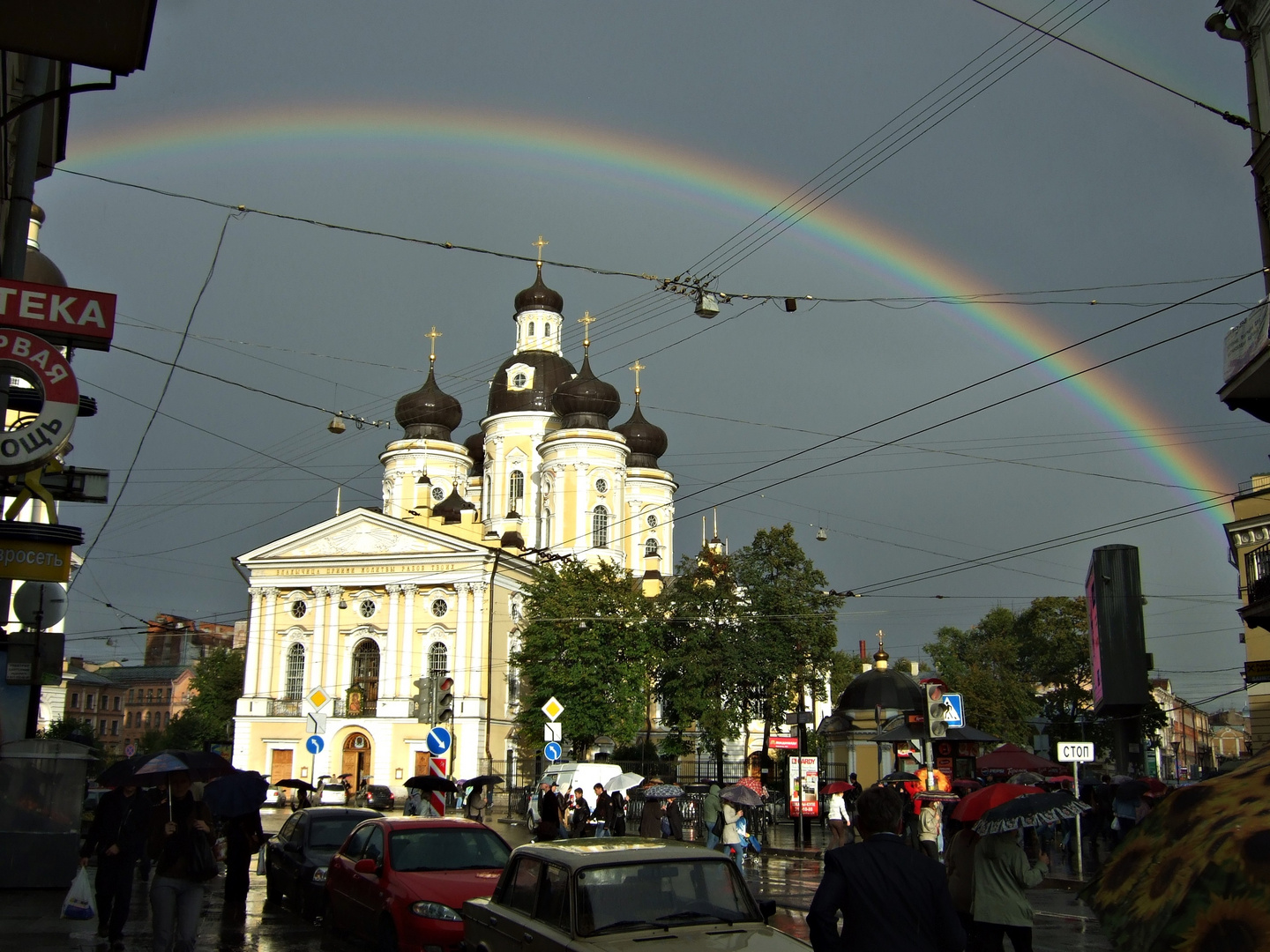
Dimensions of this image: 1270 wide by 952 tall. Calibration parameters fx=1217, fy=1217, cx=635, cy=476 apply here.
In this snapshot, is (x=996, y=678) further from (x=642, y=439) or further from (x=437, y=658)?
(x=437, y=658)

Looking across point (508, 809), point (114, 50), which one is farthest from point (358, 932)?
point (508, 809)

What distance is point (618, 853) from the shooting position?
789cm

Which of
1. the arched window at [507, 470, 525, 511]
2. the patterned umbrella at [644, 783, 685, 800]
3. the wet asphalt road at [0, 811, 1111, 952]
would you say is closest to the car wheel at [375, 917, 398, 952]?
the wet asphalt road at [0, 811, 1111, 952]

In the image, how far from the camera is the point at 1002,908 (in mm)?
8266

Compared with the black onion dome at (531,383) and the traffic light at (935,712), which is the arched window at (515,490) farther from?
the traffic light at (935,712)

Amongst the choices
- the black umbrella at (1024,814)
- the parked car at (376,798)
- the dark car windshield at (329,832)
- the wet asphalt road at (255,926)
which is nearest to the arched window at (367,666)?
the parked car at (376,798)

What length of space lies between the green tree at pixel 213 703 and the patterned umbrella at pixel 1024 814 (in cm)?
7098

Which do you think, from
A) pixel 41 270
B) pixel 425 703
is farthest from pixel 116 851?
pixel 41 270

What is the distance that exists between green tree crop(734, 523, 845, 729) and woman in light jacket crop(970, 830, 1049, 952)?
38448mm

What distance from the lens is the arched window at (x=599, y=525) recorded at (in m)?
66.6

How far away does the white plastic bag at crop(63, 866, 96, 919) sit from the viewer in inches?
494

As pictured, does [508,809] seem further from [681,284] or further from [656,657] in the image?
[681,284]

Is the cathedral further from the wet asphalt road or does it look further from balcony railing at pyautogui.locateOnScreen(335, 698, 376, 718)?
the wet asphalt road

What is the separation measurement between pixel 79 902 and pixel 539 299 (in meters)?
64.9
